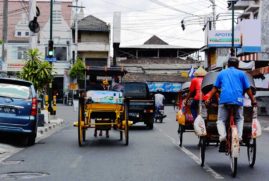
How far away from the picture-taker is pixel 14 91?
15703 mm

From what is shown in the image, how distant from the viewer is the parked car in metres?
15.3

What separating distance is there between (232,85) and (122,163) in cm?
311

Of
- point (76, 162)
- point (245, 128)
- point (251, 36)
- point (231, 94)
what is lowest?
Answer: point (76, 162)

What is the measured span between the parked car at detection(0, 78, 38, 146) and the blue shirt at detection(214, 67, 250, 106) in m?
6.72

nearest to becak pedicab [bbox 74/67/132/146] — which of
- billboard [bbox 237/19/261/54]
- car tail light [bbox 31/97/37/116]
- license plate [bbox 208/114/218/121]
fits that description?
car tail light [bbox 31/97/37/116]

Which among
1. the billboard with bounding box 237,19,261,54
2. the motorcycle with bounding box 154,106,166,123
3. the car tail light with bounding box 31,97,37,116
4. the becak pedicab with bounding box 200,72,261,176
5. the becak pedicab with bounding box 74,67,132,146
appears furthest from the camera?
the billboard with bounding box 237,19,261,54

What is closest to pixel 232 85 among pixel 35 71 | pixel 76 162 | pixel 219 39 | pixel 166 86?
pixel 76 162

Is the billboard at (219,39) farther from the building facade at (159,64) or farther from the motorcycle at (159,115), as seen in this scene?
the motorcycle at (159,115)

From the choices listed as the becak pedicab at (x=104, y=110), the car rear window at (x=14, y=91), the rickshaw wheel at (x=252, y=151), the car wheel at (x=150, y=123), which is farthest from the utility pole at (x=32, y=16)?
the rickshaw wheel at (x=252, y=151)

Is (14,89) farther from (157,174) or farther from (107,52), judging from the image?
(107,52)

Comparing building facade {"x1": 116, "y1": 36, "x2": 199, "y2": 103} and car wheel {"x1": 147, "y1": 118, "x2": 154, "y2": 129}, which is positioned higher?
building facade {"x1": 116, "y1": 36, "x2": 199, "y2": 103}

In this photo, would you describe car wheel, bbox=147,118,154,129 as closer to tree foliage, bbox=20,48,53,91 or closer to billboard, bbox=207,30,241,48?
tree foliage, bbox=20,48,53,91

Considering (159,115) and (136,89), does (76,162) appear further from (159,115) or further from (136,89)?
(159,115)

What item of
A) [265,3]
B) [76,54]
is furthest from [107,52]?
[265,3]
